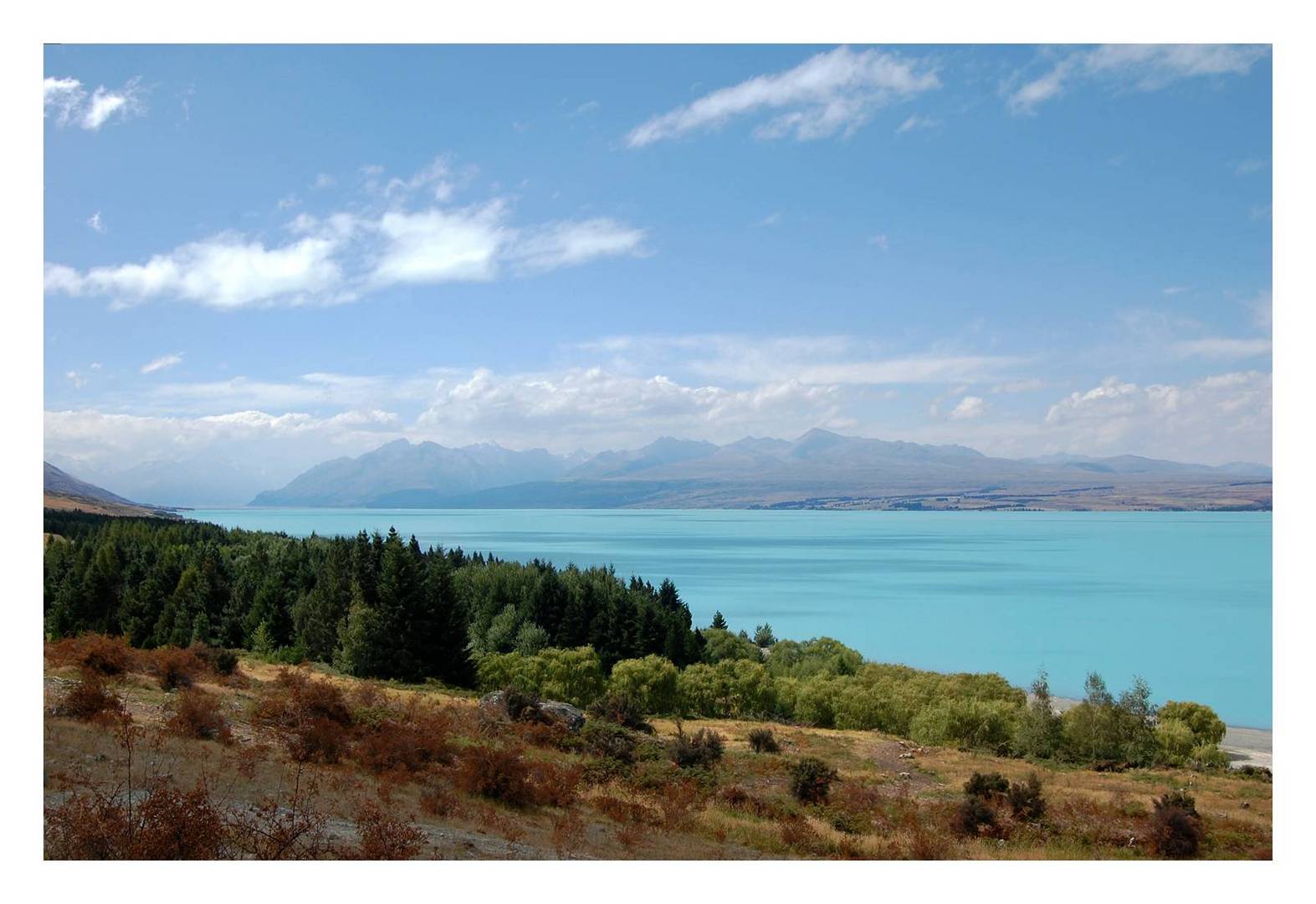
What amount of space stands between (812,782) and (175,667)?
970cm

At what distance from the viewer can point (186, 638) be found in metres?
28.2

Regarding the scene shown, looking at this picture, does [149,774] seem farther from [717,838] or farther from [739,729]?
[739,729]

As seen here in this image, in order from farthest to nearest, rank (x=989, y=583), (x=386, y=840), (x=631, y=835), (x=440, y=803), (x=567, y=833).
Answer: (x=989, y=583) < (x=440, y=803) < (x=631, y=835) < (x=567, y=833) < (x=386, y=840)

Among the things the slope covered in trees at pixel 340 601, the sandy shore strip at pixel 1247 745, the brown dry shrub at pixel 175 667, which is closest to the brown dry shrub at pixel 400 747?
the brown dry shrub at pixel 175 667

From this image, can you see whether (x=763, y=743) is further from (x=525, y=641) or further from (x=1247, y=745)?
(x=525, y=641)

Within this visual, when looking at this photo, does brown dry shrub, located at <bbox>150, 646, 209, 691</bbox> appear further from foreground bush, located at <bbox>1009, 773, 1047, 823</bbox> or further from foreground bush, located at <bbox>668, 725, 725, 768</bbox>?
foreground bush, located at <bbox>1009, 773, 1047, 823</bbox>

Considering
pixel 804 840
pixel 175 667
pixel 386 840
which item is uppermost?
pixel 175 667

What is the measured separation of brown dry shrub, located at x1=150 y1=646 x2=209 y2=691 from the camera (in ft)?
37.8

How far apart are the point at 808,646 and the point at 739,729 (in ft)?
53.2

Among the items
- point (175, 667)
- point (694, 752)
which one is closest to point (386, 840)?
point (694, 752)

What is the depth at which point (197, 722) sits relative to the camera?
898 cm

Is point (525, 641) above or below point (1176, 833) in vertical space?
below

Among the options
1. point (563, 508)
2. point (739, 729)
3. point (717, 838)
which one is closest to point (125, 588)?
point (563, 508)

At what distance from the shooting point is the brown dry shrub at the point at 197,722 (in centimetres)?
880
